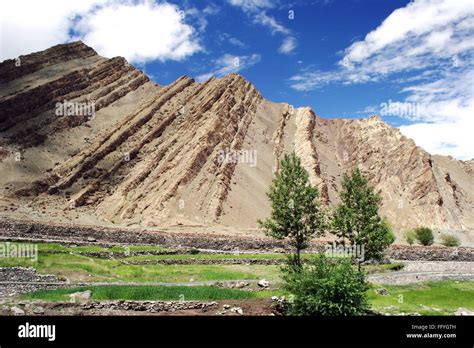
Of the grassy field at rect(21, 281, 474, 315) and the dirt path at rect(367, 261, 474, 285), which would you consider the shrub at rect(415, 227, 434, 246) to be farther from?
the grassy field at rect(21, 281, 474, 315)

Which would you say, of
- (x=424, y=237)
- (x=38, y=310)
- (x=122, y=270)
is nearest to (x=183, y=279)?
(x=122, y=270)

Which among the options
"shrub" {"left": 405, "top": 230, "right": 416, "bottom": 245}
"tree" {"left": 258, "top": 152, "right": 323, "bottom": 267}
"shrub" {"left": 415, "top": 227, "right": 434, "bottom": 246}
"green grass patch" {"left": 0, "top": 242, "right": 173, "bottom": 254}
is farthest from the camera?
"shrub" {"left": 405, "top": 230, "right": 416, "bottom": 245}

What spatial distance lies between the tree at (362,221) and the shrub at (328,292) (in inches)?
686

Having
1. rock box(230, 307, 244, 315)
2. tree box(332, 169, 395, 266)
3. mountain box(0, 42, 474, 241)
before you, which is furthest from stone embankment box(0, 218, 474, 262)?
rock box(230, 307, 244, 315)

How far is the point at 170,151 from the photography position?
367 feet

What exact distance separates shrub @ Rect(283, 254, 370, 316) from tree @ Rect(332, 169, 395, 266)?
17.4m

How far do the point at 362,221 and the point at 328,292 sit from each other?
20618 mm

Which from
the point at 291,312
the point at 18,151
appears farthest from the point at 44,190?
the point at 291,312

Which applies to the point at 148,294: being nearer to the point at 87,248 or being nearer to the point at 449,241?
the point at 87,248

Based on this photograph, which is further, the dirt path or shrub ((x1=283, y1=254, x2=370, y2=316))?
the dirt path

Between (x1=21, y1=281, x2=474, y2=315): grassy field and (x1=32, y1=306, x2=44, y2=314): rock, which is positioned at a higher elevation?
(x1=32, y1=306, x2=44, y2=314): rock

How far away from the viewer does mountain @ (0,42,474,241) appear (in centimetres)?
9462

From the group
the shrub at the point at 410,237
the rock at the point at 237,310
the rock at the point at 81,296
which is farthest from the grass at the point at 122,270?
the shrub at the point at 410,237

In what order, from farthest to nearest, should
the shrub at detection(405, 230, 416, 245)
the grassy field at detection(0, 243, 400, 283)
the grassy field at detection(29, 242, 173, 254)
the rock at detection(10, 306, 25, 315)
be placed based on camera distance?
the shrub at detection(405, 230, 416, 245) < the grassy field at detection(29, 242, 173, 254) < the grassy field at detection(0, 243, 400, 283) < the rock at detection(10, 306, 25, 315)
